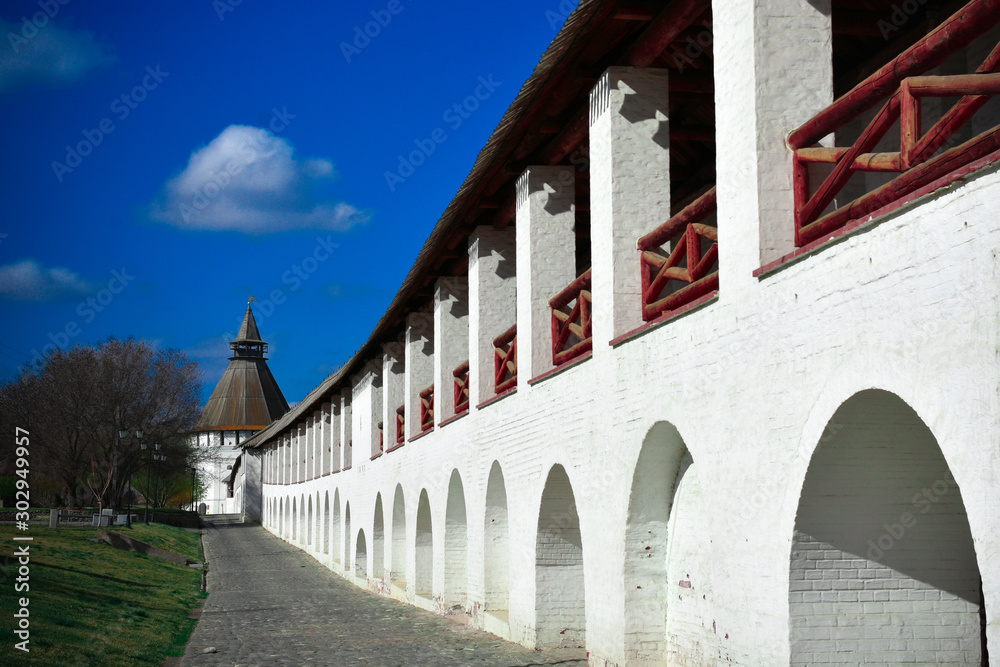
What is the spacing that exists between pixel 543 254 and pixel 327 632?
22.6ft

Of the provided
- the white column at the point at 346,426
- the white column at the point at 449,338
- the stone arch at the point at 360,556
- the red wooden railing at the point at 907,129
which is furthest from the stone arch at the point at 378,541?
the red wooden railing at the point at 907,129

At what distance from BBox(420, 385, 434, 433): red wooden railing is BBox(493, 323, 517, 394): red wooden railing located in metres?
4.22

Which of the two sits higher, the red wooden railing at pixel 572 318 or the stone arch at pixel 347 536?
the red wooden railing at pixel 572 318

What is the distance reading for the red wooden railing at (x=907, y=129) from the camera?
4547 millimetres

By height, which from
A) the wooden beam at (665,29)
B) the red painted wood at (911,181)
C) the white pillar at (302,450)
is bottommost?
the white pillar at (302,450)

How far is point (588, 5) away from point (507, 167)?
4.17 m

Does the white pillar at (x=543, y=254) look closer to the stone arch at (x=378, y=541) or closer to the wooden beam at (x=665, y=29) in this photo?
the wooden beam at (x=665, y=29)

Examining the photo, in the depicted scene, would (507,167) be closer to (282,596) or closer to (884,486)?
(884,486)

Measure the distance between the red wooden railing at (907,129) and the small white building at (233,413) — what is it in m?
81.5

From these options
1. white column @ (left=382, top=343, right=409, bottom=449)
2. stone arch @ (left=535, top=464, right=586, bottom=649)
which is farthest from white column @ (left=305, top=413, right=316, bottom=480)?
stone arch @ (left=535, top=464, right=586, bottom=649)

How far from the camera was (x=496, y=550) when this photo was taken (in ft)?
44.9

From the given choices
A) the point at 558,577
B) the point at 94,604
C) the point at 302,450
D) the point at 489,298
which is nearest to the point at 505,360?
the point at 489,298

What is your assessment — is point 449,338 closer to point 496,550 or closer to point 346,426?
point 496,550

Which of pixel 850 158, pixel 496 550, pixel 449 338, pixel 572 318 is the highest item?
pixel 449 338
